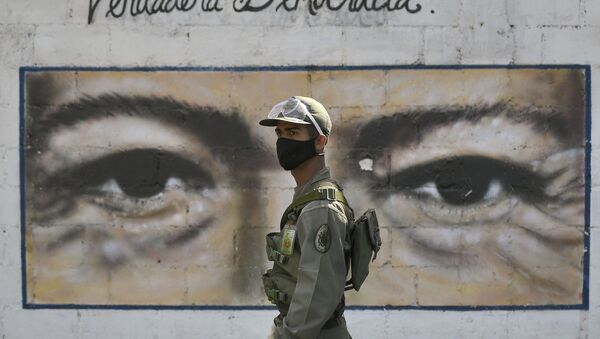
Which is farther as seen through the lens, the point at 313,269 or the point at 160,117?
the point at 160,117

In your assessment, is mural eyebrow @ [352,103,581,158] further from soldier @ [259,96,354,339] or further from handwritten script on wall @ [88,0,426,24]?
soldier @ [259,96,354,339]

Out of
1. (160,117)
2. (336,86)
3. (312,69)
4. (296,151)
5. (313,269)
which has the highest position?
(312,69)

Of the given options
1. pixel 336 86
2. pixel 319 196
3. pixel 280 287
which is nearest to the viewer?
pixel 319 196

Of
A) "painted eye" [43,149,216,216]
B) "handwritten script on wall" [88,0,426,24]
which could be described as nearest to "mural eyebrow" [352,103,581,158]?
"handwritten script on wall" [88,0,426,24]

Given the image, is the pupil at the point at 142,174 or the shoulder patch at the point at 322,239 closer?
the shoulder patch at the point at 322,239

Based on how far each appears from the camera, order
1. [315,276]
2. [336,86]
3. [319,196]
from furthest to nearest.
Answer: [336,86]
[319,196]
[315,276]

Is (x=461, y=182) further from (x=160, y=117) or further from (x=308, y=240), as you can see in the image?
(x=308, y=240)

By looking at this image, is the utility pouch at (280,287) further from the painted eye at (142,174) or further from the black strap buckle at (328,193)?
the painted eye at (142,174)

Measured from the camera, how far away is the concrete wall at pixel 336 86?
197 inches

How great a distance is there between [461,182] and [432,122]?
1.39ft

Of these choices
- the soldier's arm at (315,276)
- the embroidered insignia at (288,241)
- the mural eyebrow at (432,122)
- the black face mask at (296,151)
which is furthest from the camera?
the mural eyebrow at (432,122)

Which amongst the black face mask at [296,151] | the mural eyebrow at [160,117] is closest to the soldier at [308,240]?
the black face mask at [296,151]

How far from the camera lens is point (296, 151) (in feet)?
10.3

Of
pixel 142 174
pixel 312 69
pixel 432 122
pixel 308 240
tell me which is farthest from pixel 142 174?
pixel 308 240
